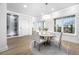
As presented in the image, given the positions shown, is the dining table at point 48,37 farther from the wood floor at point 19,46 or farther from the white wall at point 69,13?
the wood floor at point 19,46

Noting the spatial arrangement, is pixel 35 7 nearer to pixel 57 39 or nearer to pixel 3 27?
pixel 3 27

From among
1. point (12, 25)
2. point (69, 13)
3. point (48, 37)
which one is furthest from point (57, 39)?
point (12, 25)

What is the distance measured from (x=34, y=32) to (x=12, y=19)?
2.66ft

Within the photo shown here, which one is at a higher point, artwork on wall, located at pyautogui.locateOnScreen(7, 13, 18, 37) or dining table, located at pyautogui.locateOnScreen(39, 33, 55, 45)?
artwork on wall, located at pyautogui.locateOnScreen(7, 13, 18, 37)

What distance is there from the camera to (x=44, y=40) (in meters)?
2.60

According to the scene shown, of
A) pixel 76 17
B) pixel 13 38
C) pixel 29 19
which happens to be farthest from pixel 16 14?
pixel 76 17

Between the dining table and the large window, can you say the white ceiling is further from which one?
the dining table

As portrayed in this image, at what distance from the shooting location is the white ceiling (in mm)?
2289

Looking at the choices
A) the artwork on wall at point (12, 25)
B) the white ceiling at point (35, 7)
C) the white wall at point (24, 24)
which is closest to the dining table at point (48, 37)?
the white wall at point (24, 24)

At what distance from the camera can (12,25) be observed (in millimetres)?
2424

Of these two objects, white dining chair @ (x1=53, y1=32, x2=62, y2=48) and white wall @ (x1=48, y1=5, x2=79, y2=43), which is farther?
white dining chair @ (x1=53, y1=32, x2=62, y2=48)

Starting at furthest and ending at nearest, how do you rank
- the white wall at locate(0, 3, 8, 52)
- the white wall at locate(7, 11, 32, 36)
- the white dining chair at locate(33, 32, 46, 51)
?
the white dining chair at locate(33, 32, 46, 51)
the white wall at locate(7, 11, 32, 36)
the white wall at locate(0, 3, 8, 52)

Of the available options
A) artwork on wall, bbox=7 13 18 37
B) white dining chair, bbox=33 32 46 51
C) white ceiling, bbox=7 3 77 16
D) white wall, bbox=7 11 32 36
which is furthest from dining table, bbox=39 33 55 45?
artwork on wall, bbox=7 13 18 37

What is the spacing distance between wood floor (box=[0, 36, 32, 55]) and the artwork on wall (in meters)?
0.20
